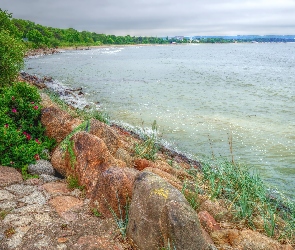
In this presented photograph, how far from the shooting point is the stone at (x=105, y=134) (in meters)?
8.20

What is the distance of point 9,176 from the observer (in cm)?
661

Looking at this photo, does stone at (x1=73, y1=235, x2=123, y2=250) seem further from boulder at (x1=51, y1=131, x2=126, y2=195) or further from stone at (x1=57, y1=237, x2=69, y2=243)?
boulder at (x1=51, y1=131, x2=126, y2=195)

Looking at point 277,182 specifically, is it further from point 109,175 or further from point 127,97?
point 127,97

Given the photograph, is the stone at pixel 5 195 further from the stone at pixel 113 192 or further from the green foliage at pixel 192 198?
the green foliage at pixel 192 198

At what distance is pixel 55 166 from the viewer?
7.42 metres

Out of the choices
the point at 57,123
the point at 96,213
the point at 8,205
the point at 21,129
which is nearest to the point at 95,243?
the point at 96,213

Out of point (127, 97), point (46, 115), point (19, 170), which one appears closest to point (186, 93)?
point (127, 97)

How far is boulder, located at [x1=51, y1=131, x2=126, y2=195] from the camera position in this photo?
643 centimetres

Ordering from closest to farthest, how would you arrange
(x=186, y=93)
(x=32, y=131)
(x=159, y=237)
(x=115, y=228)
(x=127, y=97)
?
(x=159, y=237)
(x=115, y=228)
(x=32, y=131)
(x=127, y=97)
(x=186, y=93)

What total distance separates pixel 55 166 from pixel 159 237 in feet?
12.9

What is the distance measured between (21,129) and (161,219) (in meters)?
5.46

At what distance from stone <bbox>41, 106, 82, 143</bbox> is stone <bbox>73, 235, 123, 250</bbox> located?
175 inches

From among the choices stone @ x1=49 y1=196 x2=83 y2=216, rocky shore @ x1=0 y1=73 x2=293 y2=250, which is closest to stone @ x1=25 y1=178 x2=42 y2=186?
rocky shore @ x1=0 y1=73 x2=293 y2=250

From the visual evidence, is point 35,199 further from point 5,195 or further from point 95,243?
point 95,243
